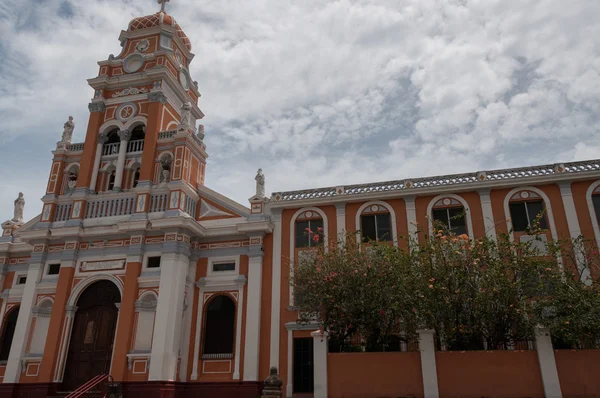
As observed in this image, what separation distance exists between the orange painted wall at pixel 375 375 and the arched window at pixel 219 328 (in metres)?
7.60

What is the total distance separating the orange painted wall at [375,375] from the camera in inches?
557

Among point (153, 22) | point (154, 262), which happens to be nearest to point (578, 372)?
point (154, 262)

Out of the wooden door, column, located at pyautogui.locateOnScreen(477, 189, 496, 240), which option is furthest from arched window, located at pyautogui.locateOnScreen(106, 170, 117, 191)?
column, located at pyautogui.locateOnScreen(477, 189, 496, 240)

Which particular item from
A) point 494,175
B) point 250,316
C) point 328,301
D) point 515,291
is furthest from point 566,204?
point 250,316

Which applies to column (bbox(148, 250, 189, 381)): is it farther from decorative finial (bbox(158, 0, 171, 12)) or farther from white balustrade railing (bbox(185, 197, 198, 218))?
decorative finial (bbox(158, 0, 171, 12))

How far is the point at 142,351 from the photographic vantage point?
2038 cm

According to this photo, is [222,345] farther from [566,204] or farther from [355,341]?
[566,204]

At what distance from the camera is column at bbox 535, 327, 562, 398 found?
43.9 ft

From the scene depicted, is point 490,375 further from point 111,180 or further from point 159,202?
point 111,180

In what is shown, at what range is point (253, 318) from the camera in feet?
68.8

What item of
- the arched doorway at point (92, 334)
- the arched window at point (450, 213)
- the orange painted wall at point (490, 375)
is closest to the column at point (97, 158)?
the arched doorway at point (92, 334)

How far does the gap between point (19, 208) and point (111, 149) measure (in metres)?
5.98

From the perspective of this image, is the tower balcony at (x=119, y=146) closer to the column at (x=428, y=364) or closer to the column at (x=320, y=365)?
the column at (x=320, y=365)

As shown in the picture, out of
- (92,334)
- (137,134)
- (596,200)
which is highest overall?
(137,134)
